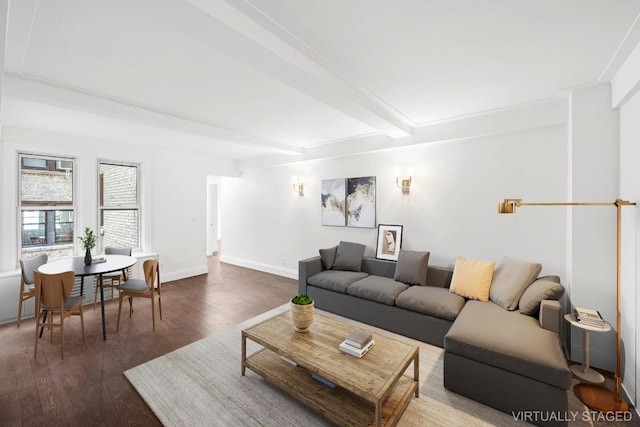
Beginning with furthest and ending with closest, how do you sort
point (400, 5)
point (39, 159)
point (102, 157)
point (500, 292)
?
point (102, 157)
point (39, 159)
point (500, 292)
point (400, 5)

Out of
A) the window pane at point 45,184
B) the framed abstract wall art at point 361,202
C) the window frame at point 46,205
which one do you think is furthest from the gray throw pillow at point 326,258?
the window pane at point 45,184

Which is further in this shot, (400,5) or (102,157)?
(102,157)

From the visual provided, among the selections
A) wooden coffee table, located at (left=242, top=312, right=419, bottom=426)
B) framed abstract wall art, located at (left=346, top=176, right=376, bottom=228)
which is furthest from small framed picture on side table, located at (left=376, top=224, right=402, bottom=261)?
wooden coffee table, located at (left=242, top=312, right=419, bottom=426)

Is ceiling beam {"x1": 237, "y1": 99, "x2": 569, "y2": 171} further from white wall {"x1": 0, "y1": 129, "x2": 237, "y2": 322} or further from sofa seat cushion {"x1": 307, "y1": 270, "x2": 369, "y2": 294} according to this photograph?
white wall {"x1": 0, "y1": 129, "x2": 237, "y2": 322}

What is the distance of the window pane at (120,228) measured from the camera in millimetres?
4855

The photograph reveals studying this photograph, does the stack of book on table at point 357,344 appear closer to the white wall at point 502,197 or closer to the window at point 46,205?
the white wall at point 502,197

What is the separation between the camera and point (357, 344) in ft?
6.88

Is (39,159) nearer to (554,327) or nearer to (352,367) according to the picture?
(352,367)

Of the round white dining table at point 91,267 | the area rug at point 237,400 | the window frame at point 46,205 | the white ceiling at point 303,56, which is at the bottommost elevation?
the area rug at point 237,400

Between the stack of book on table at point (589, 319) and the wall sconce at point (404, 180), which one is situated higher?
the wall sconce at point (404, 180)

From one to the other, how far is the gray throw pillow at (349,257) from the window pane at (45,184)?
4398 millimetres

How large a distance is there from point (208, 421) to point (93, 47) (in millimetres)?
2843

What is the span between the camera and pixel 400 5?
163 centimetres

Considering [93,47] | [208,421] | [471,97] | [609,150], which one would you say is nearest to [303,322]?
[208,421]
